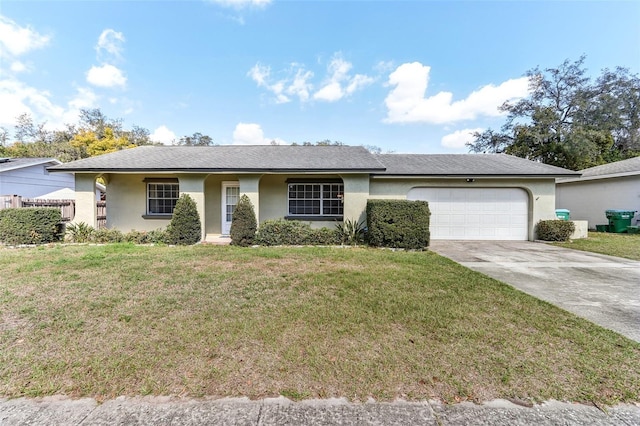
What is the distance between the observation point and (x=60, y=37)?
11.2m

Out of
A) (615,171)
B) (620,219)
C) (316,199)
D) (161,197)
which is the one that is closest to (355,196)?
(316,199)

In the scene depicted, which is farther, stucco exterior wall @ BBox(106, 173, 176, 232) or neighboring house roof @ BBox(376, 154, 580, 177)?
stucco exterior wall @ BBox(106, 173, 176, 232)

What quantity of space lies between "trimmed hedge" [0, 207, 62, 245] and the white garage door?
13.3m

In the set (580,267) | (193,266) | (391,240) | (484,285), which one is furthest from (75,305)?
(580,267)

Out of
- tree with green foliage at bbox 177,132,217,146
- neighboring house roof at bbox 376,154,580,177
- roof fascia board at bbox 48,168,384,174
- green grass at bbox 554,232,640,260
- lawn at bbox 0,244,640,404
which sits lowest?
lawn at bbox 0,244,640,404

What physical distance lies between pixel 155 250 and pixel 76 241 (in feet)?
12.5

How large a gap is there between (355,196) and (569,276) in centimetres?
625

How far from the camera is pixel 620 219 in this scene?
13.1 meters

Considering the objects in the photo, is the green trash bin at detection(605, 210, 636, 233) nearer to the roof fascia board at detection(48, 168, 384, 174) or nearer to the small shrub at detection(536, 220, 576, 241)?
the small shrub at detection(536, 220, 576, 241)

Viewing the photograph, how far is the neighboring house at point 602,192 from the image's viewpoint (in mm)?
13672

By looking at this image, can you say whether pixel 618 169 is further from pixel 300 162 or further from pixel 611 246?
pixel 300 162

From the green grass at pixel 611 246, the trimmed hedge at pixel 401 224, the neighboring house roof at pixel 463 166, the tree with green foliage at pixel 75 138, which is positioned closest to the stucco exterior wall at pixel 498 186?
the neighboring house roof at pixel 463 166

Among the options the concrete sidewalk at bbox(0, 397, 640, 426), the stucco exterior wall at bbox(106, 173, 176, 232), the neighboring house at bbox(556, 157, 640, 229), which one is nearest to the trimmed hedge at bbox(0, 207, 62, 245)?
the stucco exterior wall at bbox(106, 173, 176, 232)

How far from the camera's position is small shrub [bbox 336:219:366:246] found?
959 centimetres
